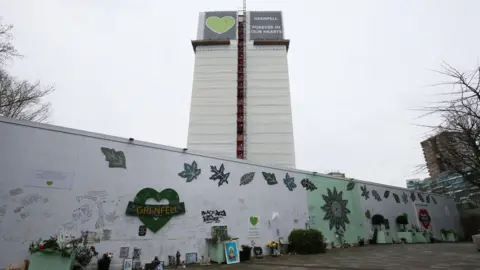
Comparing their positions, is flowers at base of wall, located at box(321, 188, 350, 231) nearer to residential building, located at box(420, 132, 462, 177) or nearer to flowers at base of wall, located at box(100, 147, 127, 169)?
residential building, located at box(420, 132, 462, 177)

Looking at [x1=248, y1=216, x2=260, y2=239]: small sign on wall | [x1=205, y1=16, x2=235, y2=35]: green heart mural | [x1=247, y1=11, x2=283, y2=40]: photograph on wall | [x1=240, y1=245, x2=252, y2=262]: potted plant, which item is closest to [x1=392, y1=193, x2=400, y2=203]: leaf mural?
[x1=248, y1=216, x2=260, y2=239]: small sign on wall

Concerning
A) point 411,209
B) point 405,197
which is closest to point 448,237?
point 411,209

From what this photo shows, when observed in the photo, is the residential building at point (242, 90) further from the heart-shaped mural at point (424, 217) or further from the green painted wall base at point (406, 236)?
the green painted wall base at point (406, 236)

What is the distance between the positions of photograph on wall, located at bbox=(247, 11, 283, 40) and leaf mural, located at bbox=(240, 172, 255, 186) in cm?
3893

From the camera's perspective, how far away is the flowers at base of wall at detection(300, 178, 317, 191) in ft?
44.2

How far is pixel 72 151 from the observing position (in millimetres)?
7688

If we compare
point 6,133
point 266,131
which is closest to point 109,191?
point 6,133

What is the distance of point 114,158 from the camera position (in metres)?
8.33

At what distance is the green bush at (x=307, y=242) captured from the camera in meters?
11.1

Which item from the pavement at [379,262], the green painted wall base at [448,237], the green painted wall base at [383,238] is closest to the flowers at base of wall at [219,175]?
the pavement at [379,262]

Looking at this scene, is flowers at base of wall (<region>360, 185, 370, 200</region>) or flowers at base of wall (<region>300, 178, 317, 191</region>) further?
flowers at base of wall (<region>360, 185, 370, 200</region>)

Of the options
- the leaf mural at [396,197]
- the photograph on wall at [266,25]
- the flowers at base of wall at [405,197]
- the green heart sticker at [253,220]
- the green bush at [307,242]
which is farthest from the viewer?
the photograph on wall at [266,25]

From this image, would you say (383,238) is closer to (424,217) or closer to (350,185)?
(350,185)

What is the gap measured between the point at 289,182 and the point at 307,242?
2.82 metres
